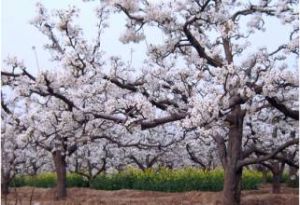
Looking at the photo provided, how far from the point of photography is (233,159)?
9.98 meters

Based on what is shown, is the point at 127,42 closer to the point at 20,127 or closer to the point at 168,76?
the point at 168,76

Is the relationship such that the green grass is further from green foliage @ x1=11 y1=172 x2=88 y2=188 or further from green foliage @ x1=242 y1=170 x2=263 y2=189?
green foliage @ x1=11 y1=172 x2=88 y2=188

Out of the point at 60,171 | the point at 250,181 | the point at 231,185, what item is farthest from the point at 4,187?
the point at 250,181

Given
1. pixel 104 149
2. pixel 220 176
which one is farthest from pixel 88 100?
pixel 104 149

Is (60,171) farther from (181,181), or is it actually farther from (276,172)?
(276,172)

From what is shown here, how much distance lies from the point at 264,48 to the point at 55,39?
4094mm

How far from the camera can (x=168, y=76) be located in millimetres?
9688

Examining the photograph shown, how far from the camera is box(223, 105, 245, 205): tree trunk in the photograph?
9.89 meters

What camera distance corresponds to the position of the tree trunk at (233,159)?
32.4ft

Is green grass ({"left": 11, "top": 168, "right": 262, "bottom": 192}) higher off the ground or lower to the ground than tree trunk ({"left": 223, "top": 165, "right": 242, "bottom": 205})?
higher

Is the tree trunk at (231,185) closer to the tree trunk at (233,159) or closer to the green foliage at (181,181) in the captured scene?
the tree trunk at (233,159)

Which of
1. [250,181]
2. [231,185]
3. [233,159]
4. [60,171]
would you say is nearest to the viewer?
[233,159]

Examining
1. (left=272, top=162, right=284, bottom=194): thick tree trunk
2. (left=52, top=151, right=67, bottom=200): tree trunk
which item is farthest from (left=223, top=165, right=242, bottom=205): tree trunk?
(left=52, top=151, right=67, bottom=200): tree trunk

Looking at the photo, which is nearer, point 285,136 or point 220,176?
point 285,136
